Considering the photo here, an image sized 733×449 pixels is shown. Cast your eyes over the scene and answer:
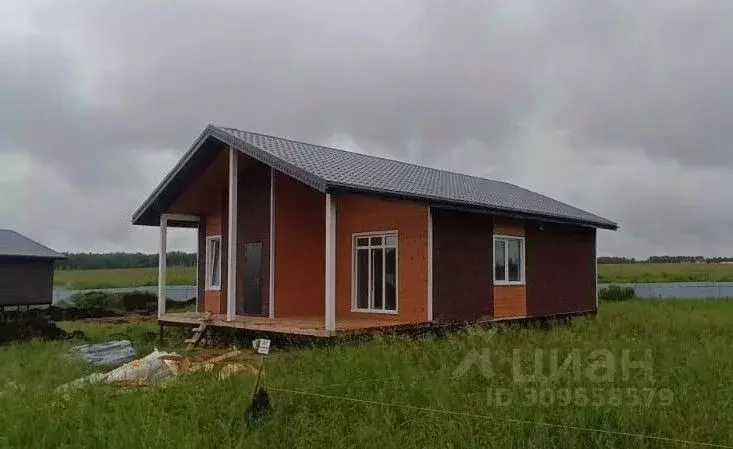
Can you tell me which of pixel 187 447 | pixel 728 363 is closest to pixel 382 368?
pixel 187 447

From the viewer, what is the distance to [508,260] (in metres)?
13.6

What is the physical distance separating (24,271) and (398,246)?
781 inches

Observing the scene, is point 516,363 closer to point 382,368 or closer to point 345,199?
point 382,368

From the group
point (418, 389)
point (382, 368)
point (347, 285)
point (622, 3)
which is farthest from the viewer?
point (347, 285)

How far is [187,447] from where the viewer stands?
5.29 meters

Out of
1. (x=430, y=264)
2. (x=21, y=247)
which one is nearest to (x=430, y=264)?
(x=430, y=264)

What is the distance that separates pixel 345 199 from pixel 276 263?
6.45 feet

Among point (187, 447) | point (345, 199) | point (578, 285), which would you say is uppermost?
point (345, 199)

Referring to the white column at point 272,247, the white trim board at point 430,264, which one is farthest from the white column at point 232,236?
the white trim board at point 430,264

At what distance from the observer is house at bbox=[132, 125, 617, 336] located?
11.5m

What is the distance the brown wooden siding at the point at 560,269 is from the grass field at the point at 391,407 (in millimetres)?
5741

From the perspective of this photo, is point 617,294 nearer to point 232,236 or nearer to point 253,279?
point 253,279

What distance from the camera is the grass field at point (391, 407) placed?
5383mm

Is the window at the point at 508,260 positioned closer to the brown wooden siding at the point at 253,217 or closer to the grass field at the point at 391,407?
the grass field at the point at 391,407
